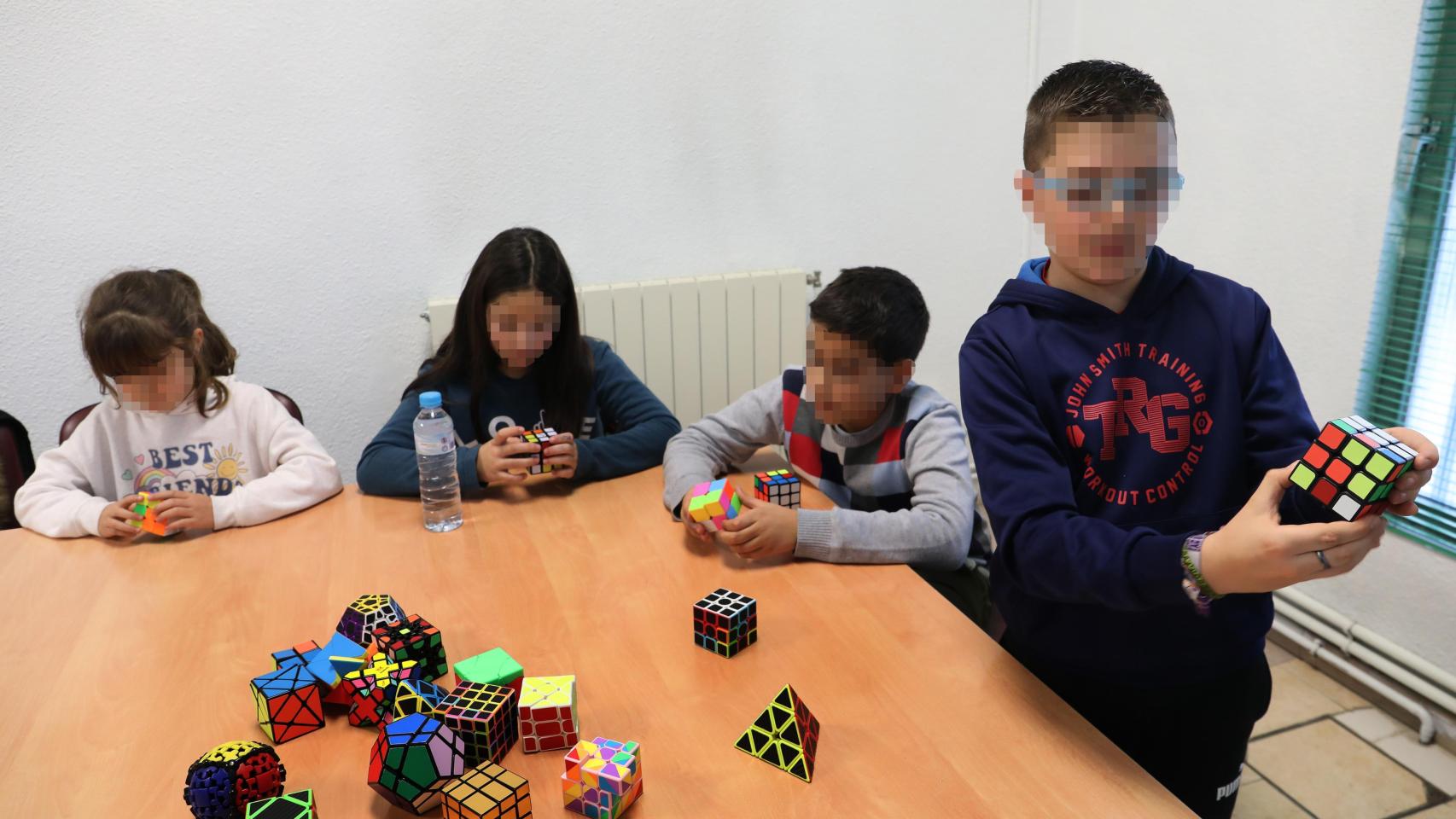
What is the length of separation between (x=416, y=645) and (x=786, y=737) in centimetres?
50

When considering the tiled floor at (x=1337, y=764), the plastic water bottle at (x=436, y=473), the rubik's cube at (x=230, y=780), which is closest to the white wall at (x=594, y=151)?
the tiled floor at (x=1337, y=764)

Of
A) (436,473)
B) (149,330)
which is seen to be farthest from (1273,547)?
(149,330)

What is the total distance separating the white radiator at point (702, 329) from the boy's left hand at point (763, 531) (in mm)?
1273

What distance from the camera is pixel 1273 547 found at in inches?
35.6

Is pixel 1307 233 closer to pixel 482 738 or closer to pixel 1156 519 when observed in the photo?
pixel 1156 519

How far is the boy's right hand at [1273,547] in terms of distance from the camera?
0.90 meters

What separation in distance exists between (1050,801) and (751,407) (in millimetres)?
1048

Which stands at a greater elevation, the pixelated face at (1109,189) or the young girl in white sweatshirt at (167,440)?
the pixelated face at (1109,189)

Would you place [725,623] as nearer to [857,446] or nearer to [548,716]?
[548,716]

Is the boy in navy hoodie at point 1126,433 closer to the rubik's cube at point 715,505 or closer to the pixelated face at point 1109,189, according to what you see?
the pixelated face at point 1109,189

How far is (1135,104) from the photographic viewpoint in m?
1.11

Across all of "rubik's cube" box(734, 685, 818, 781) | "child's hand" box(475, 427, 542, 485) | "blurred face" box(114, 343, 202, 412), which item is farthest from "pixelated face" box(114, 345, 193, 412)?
"rubik's cube" box(734, 685, 818, 781)

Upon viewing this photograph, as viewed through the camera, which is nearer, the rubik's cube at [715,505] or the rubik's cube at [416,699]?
the rubik's cube at [416,699]

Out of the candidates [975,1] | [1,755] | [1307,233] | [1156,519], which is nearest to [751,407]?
[1156,519]
